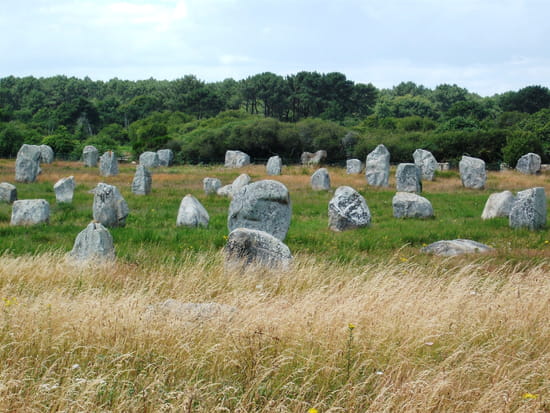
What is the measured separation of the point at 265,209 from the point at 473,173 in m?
18.2

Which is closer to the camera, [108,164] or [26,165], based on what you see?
[26,165]

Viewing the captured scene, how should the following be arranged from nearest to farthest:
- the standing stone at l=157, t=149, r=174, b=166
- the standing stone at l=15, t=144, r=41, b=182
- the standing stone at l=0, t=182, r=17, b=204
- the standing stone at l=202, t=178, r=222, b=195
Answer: the standing stone at l=0, t=182, r=17, b=204 → the standing stone at l=202, t=178, r=222, b=195 → the standing stone at l=15, t=144, r=41, b=182 → the standing stone at l=157, t=149, r=174, b=166

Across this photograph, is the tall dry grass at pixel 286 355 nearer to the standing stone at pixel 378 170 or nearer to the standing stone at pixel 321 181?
the standing stone at pixel 321 181

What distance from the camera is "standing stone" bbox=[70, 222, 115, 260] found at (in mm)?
10461

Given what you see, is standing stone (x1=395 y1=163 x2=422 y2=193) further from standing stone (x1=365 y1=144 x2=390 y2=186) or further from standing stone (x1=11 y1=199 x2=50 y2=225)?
standing stone (x1=11 y1=199 x2=50 y2=225)

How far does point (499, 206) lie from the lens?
60.6 ft

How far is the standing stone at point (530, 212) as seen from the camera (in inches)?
640

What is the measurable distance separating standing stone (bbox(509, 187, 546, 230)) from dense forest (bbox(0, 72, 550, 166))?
2516 cm

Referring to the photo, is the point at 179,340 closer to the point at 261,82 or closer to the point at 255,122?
the point at 255,122

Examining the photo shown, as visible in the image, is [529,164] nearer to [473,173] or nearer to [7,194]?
[473,173]

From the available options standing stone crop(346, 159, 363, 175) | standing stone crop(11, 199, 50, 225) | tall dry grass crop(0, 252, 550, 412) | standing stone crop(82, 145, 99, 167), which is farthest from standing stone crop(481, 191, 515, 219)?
standing stone crop(82, 145, 99, 167)

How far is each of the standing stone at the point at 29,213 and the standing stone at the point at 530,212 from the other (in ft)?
42.6

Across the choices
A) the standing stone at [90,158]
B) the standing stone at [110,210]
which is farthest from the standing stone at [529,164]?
the standing stone at [90,158]

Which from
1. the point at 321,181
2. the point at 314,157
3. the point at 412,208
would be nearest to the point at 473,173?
the point at 321,181
